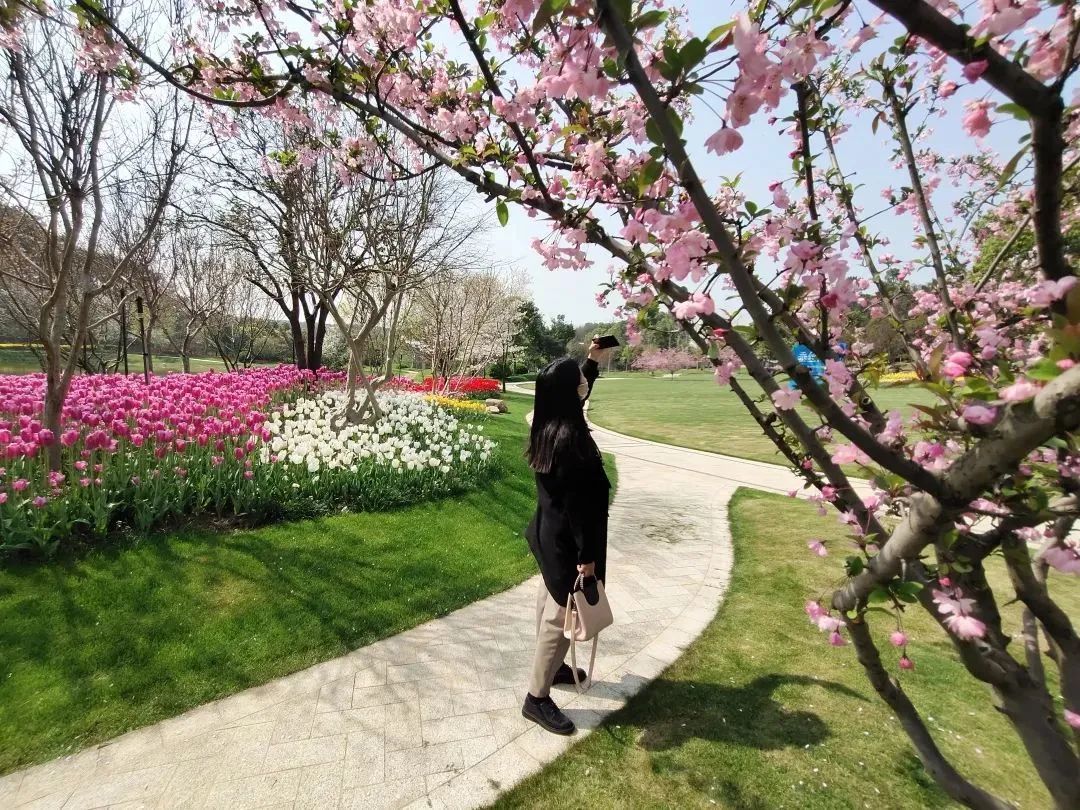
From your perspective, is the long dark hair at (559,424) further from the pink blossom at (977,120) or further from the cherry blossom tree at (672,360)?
the pink blossom at (977,120)

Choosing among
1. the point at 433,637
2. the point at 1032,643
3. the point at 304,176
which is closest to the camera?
the point at 1032,643

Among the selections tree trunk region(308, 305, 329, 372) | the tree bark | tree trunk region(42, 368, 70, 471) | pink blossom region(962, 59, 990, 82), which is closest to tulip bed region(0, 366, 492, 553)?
tree trunk region(42, 368, 70, 471)

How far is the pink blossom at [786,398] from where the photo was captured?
1122 millimetres

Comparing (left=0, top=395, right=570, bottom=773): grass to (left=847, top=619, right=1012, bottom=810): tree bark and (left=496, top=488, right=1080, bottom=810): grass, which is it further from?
(left=847, top=619, right=1012, bottom=810): tree bark

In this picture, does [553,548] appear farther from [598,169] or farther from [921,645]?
[921,645]

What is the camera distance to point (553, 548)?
8.78 ft

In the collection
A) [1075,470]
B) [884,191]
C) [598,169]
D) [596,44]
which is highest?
[884,191]

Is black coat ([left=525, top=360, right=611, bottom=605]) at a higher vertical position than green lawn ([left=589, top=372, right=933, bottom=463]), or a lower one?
higher

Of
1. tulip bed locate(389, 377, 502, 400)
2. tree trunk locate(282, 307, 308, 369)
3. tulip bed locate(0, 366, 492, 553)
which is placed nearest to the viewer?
tulip bed locate(0, 366, 492, 553)

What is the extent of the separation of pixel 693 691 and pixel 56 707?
3.65 metres

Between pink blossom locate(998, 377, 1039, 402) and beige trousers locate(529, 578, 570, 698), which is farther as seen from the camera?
beige trousers locate(529, 578, 570, 698)

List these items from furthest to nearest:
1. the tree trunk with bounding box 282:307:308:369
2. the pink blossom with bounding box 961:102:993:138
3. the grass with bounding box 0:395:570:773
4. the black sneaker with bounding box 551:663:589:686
Answer: 1. the tree trunk with bounding box 282:307:308:369
2. the black sneaker with bounding box 551:663:589:686
3. the grass with bounding box 0:395:570:773
4. the pink blossom with bounding box 961:102:993:138

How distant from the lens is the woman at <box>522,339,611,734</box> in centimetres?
259

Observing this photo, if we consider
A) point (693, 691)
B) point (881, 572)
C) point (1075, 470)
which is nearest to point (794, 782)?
point (693, 691)
